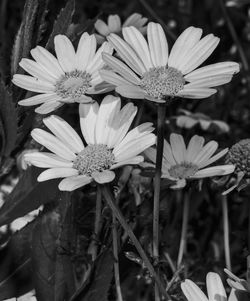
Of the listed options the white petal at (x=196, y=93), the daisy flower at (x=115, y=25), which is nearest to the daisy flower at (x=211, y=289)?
the white petal at (x=196, y=93)

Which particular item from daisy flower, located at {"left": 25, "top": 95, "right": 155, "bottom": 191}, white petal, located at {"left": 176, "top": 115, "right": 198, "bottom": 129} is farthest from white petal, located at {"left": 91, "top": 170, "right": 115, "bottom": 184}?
white petal, located at {"left": 176, "top": 115, "right": 198, "bottom": 129}

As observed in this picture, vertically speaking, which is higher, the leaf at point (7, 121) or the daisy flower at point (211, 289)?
the leaf at point (7, 121)

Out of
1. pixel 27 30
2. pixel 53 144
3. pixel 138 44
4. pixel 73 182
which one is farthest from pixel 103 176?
pixel 27 30

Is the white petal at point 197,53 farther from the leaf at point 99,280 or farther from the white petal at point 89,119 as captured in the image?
the leaf at point 99,280

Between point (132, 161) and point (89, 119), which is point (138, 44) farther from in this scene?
point (132, 161)

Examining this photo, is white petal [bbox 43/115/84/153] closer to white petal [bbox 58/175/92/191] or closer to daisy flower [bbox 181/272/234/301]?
white petal [bbox 58/175/92/191]

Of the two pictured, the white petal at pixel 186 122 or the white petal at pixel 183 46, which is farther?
the white petal at pixel 186 122
